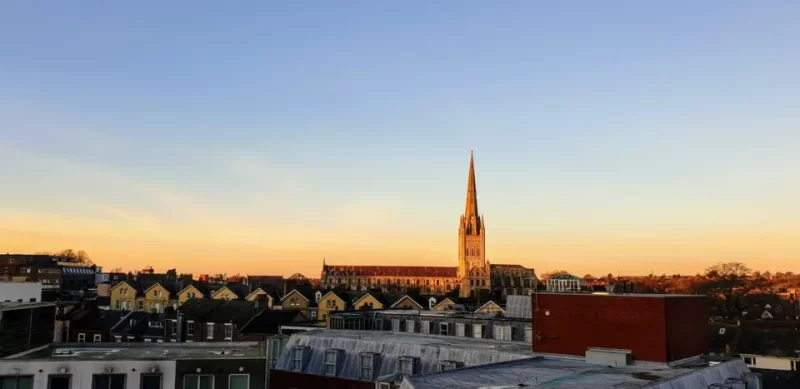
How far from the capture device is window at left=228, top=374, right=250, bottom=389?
34812 mm

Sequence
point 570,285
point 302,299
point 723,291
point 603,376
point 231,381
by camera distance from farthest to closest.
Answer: point 723,291, point 302,299, point 570,285, point 231,381, point 603,376

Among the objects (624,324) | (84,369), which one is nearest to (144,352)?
(84,369)

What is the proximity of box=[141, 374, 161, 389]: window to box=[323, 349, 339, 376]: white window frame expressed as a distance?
16421mm

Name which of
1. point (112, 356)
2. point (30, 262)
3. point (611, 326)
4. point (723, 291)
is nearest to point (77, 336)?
point (112, 356)

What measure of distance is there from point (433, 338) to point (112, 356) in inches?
976

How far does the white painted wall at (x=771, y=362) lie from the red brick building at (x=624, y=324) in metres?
29.7

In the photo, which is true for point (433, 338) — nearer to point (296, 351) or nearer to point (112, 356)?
point (296, 351)

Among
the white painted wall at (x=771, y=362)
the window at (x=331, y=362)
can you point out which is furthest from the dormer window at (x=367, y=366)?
the white painted wall at (x=771, y=362)

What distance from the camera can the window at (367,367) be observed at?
150 feet

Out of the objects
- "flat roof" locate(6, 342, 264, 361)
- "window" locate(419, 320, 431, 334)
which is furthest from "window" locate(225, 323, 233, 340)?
"flat roof" locate(6, 342, 264, 361)

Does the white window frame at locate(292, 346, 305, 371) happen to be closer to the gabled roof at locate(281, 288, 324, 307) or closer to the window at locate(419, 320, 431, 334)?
the window at locate(419, 320, 431, 334)

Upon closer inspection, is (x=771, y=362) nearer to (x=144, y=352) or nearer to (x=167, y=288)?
(x=144, y=352)

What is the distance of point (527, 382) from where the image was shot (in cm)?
2714

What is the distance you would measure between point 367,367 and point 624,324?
1814cm
